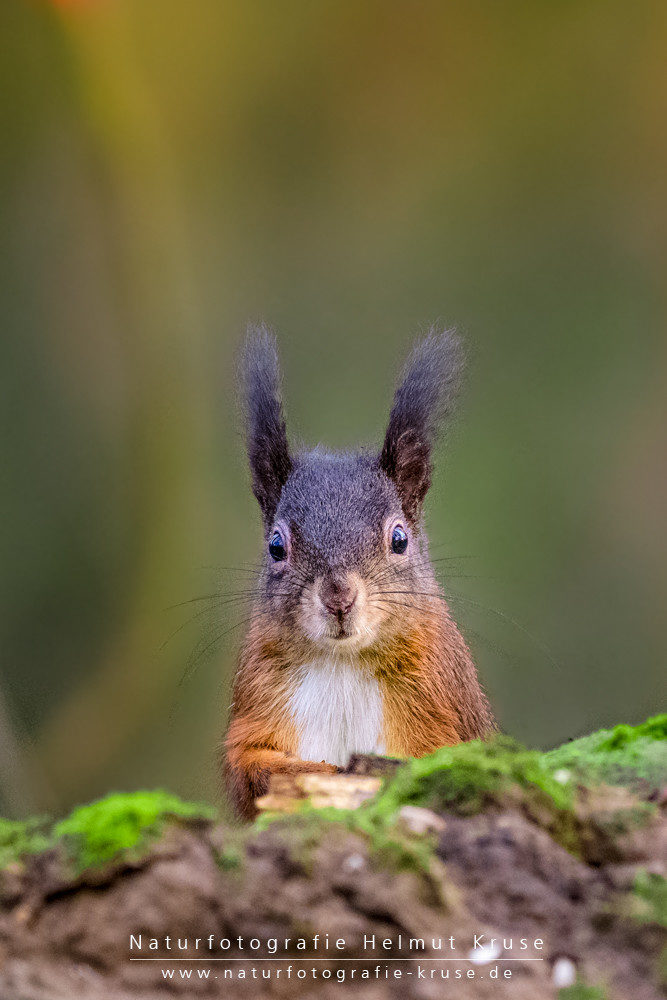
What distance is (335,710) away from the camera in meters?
1.74

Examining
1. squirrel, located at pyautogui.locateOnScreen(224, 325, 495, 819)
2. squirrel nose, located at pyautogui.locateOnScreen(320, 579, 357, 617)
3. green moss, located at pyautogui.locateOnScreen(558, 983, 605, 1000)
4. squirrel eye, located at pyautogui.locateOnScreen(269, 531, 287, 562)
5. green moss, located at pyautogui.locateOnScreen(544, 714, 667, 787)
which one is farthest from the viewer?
squirrel eye, located at pyautogui.locateOnScreen(269, 531, 287, 562)

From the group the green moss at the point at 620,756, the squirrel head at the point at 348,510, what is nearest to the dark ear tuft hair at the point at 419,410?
the squirrel head at the point at 348,510

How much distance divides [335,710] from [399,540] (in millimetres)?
345

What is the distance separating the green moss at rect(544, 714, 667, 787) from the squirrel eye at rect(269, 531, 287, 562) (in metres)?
0.67

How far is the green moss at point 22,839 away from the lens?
35.5 inches

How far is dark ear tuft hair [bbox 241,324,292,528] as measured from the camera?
1.95 meters

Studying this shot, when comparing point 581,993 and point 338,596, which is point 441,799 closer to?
point 581,993

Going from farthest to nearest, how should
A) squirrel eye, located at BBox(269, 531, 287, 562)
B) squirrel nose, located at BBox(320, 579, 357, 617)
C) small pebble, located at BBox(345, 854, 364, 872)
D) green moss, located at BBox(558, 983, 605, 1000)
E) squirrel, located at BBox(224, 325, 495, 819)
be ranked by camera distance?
squirrel eye, located at BBox(269, 531, 287, 562), squirrel, located at BBox(224, 325, 495, 819), squirrel nose, located at BBox(320, 579, 357, 617), small pebble, located at BBox(345, 854, 364, 872), green moss, located at BBox(558, 983, 605, 1000)

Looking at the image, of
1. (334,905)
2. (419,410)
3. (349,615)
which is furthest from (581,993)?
(419,410)

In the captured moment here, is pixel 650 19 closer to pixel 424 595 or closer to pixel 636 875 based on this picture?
pixel 424 595

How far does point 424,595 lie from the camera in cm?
186

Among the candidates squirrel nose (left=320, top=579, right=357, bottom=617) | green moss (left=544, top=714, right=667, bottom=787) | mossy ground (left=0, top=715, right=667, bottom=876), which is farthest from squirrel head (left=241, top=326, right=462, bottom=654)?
mossy ground (left=0, top=715, right=667, bottom=876)

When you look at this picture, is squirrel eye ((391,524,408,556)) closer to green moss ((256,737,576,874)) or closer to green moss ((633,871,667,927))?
green moss ((256,737,576,874))

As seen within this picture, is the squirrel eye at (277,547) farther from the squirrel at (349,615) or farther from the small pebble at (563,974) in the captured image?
the small pebble at (563,974)
